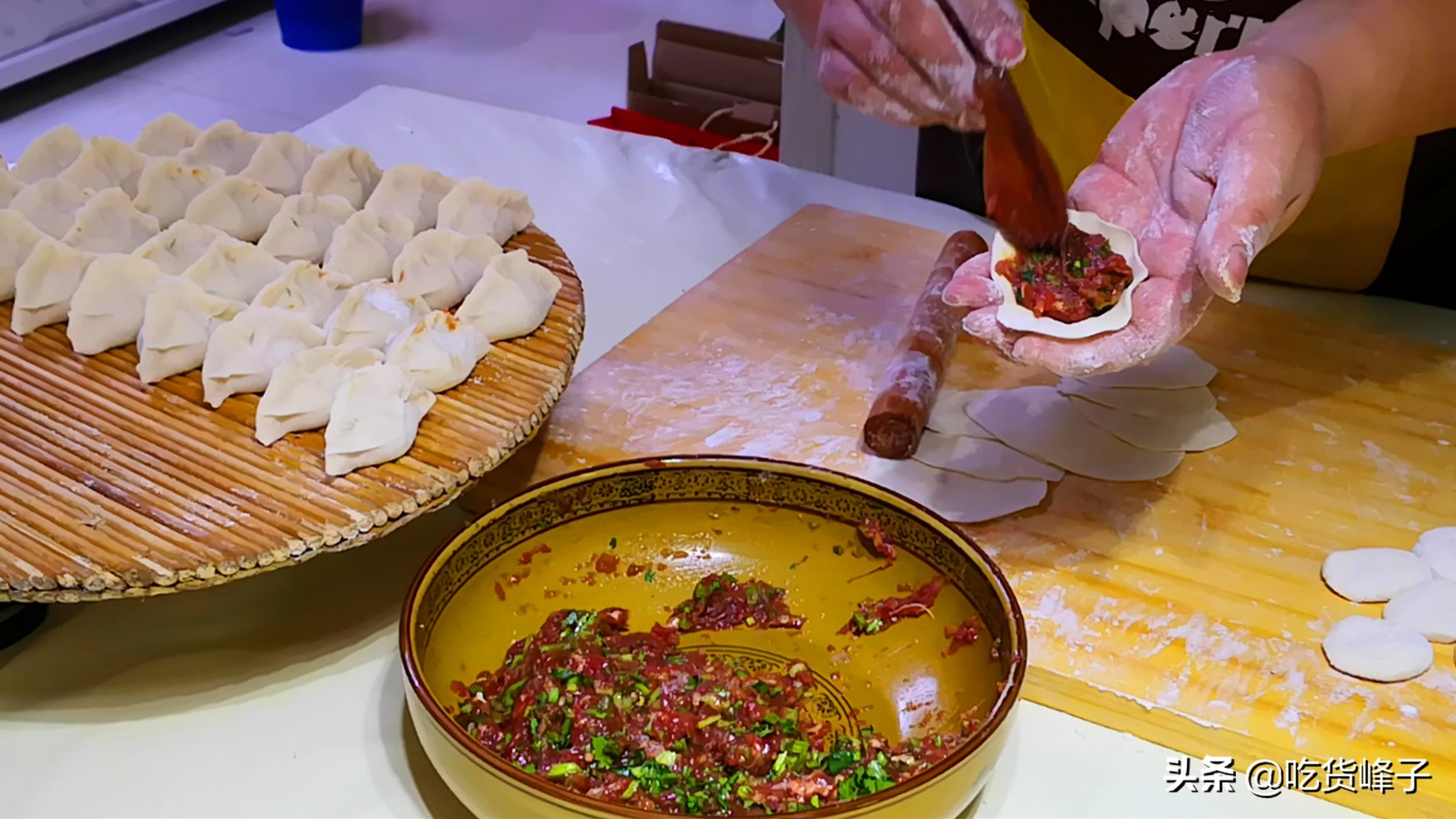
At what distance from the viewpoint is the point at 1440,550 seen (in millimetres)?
1273

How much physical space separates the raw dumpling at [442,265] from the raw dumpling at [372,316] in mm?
27

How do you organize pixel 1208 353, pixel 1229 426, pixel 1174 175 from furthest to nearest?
pixel 1208 353
pixel 1229 426
pixel 1174 175

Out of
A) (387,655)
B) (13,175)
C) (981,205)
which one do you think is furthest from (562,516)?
(981,205)

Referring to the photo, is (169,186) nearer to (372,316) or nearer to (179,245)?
(179,245)

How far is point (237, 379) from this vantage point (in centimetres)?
120

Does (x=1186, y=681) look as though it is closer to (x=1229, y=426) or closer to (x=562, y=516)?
(x=1229, y=426)

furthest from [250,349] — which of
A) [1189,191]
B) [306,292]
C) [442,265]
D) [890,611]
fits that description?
[1189,191]

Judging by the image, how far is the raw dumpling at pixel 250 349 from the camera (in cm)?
120

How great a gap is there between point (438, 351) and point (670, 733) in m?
0.46

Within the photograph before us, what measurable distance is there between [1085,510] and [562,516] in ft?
1.88

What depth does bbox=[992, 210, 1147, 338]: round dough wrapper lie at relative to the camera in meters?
1.19

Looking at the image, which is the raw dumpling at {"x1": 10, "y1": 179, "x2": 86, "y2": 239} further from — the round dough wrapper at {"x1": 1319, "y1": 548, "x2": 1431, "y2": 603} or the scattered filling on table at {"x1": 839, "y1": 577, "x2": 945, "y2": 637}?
the round dough wrapper at {"x1": 1319, "y1": 548, "x2": 1431, "y2": 603}

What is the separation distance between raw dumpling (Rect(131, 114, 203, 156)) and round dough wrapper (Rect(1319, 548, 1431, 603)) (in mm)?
1446

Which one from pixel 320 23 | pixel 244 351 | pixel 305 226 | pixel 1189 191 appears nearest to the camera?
pixel 244 351
